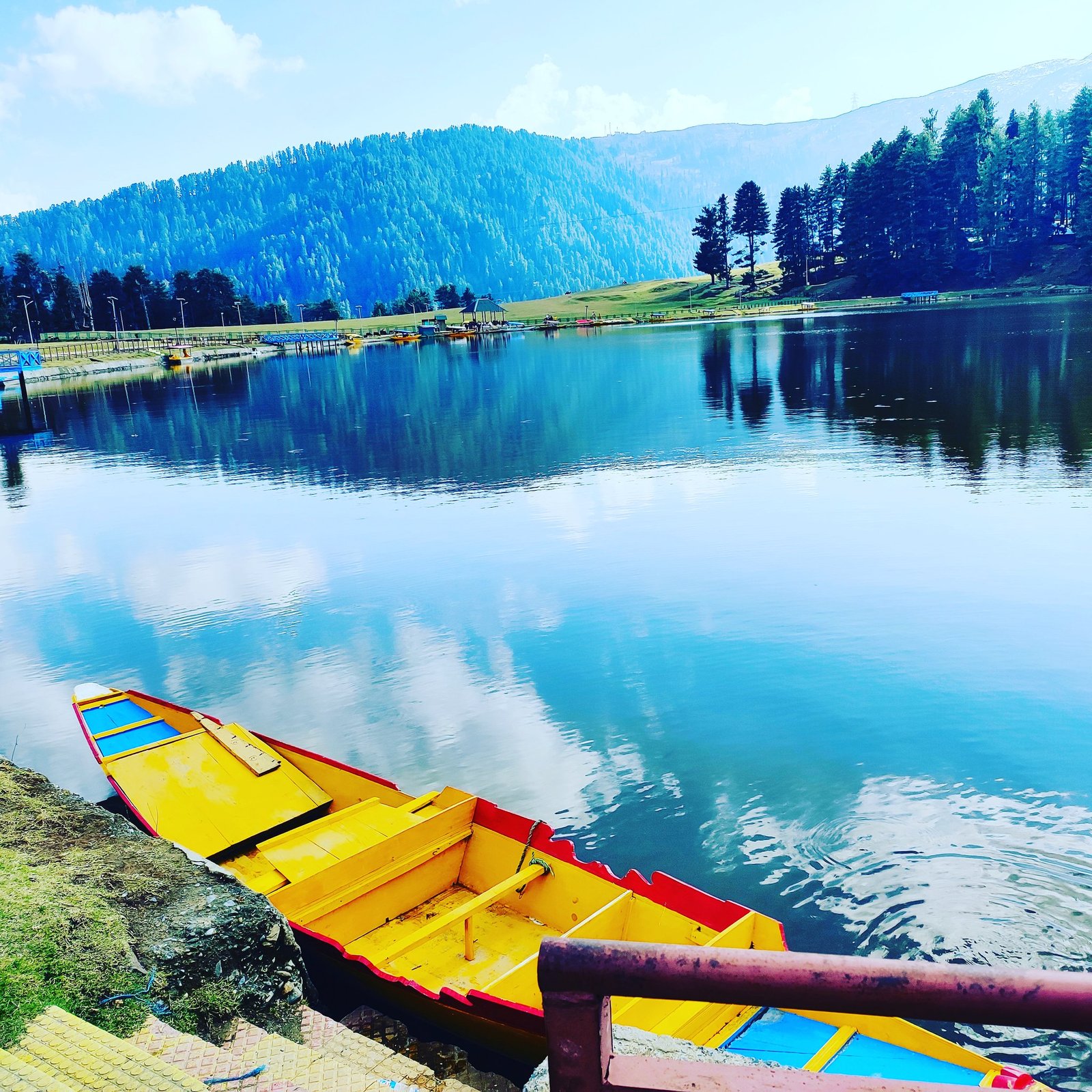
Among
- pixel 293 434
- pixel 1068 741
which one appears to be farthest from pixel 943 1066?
pixel 293 434

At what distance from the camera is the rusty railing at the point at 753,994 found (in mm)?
2449

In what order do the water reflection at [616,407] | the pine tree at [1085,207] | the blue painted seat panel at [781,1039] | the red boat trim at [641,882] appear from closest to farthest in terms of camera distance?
the blue painted seat panel at [781,1039], the red boat trim at [641,882], the water reflection at [616,407], the pine tree at [1085,207]

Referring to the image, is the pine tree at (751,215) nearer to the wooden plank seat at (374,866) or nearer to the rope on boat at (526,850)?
the wooden plank seat at (374,866)

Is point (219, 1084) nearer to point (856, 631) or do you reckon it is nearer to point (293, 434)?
point (856, 631)

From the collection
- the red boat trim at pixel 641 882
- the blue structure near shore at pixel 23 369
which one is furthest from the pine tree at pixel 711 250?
the red boat trim at pixel 641 882

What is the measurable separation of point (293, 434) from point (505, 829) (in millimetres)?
52067

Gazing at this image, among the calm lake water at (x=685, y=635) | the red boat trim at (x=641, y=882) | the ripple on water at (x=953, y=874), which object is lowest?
the ripple on water at (x=953, y=874)

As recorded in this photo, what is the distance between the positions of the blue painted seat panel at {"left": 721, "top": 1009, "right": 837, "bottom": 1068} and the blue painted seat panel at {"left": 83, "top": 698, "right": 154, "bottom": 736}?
12.4 meters

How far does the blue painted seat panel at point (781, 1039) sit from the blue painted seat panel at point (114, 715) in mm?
12424

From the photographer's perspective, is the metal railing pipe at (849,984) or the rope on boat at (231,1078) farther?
the rope on boat at (231,1078)

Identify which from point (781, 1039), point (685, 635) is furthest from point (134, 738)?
point (781, 1039)

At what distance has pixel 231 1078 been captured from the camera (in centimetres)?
643

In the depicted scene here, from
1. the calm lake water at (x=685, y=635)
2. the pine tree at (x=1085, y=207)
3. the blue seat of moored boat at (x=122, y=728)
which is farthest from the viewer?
the pine tree at (x=1085, y=207)

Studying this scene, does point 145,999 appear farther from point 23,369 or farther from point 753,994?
point 23,369
